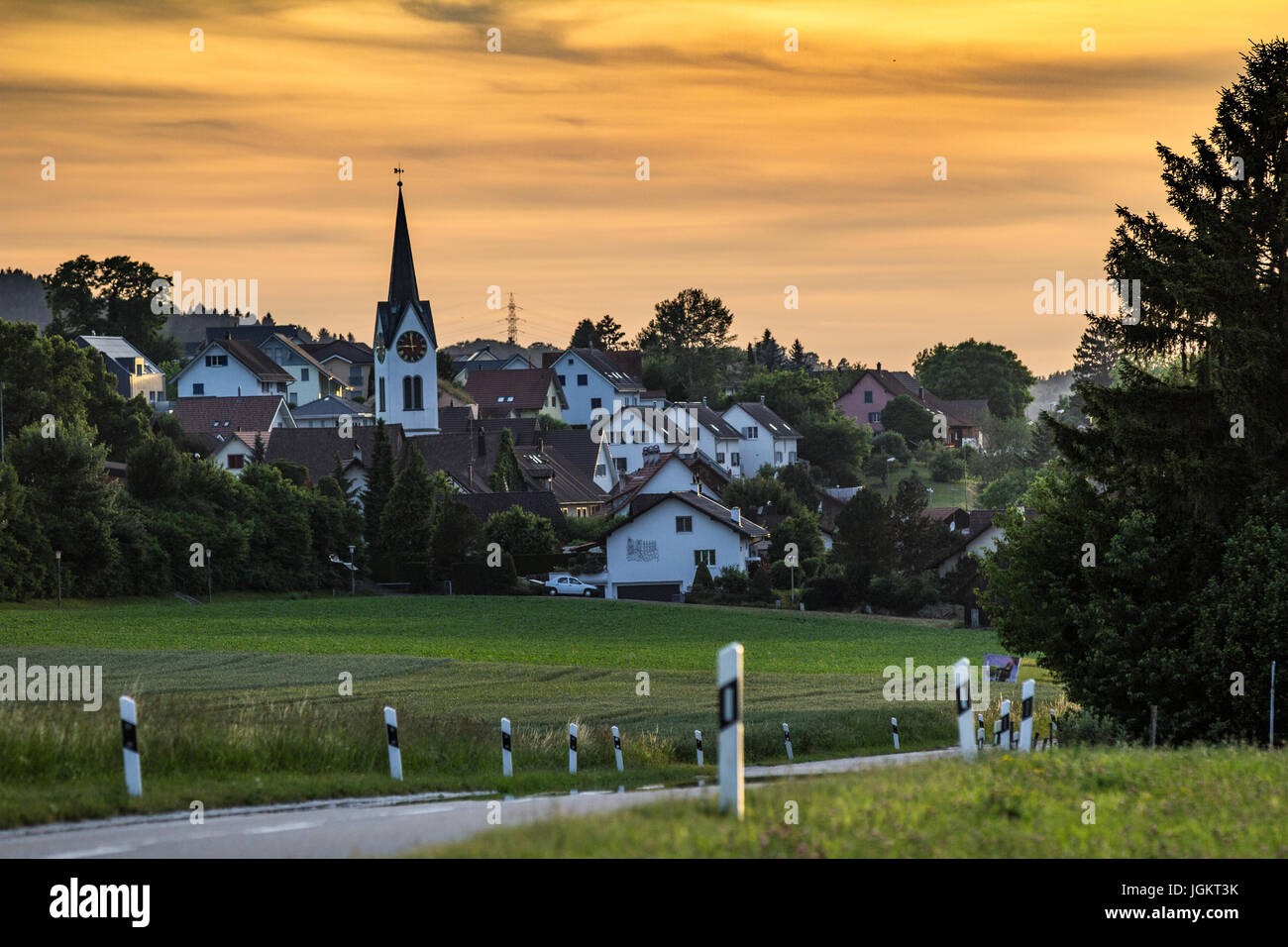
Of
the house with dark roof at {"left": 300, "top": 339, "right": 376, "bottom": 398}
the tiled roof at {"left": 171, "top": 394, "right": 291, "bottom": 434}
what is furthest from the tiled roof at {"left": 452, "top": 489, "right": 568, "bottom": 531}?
the house with dark roof at {"left": 300, "top": 339, "right": 376, "bottom": 398}

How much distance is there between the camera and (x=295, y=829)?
11398 mm

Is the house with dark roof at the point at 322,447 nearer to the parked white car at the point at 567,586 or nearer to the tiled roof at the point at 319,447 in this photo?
the tiled roof at the point at 319,447

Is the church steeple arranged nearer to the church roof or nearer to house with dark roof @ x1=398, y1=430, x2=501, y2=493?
the church roof

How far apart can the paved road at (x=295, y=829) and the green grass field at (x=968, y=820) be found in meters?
1.27

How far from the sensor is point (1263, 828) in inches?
403

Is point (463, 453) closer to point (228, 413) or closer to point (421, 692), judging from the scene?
point (228, 413)

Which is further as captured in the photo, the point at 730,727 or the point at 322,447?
the point at 322,447

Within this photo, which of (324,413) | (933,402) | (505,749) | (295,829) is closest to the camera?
(295,829)

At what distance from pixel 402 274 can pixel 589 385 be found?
35.2 metres

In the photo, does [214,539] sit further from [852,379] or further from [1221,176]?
[852,379]

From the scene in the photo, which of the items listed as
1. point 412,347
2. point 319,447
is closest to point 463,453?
point 319,447

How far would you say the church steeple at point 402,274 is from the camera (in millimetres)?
125312
